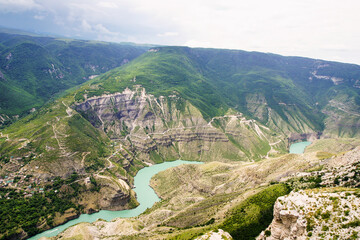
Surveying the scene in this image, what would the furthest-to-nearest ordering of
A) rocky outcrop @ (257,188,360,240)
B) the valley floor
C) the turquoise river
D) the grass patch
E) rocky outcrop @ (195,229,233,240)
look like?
the turquoise river < the valley floor < the grass patch < rocky outcrop @ (195,229,233,240) < rocky outcrop @ (257,188,360,240)

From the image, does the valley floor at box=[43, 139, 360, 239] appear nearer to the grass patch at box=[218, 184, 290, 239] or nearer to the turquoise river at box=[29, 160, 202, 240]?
the grass patch at box=[218, 184, 290, 239]

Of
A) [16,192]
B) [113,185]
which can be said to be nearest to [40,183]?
[16,192]

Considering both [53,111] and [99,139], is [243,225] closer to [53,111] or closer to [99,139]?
[99,139]

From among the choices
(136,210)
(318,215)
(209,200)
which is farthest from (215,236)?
(136,210)

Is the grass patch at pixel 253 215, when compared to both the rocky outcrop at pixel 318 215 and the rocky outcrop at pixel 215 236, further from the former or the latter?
the rocky outcrop at pixel 318 215

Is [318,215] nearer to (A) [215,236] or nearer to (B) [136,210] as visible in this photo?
(A) [215,236]

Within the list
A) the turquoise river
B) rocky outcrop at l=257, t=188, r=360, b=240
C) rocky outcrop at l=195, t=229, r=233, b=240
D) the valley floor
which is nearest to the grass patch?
the valley floor

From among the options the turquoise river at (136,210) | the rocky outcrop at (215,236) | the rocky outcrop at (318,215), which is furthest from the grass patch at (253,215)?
the turquoise river at (136,210)

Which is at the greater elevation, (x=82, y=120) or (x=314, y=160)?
(x=314, y=160)
